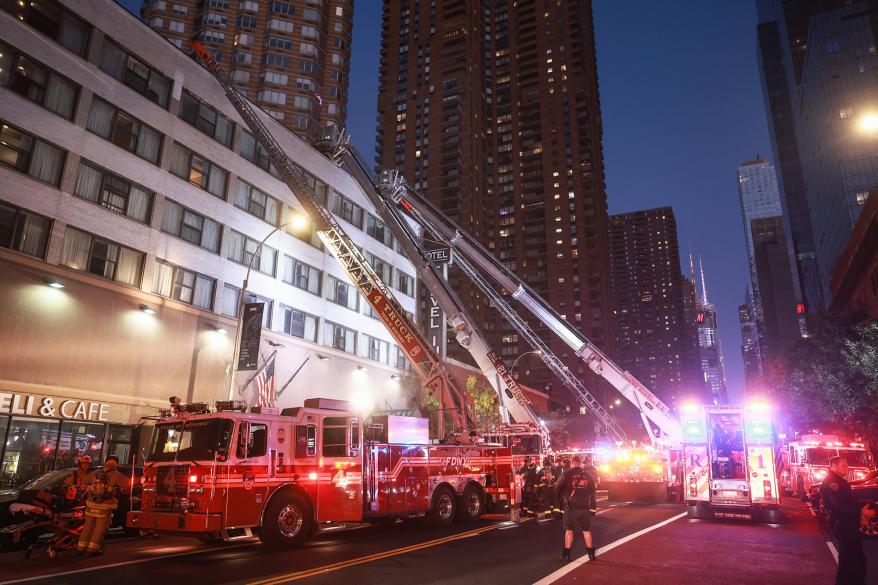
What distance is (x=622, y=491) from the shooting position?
80.3ft

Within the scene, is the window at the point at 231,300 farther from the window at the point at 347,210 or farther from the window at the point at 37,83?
the window at the point at 37,83

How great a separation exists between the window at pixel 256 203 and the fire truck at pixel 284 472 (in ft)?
70.1

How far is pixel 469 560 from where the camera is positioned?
10.8 metres

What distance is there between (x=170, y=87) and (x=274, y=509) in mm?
24851

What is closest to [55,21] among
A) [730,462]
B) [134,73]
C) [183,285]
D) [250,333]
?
[134,73]

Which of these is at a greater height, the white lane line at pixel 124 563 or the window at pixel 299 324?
the window at pixel 299 324

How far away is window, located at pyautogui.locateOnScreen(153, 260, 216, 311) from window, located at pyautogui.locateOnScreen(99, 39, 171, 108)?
8.21m

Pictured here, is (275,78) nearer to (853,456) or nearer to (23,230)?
(23,230)

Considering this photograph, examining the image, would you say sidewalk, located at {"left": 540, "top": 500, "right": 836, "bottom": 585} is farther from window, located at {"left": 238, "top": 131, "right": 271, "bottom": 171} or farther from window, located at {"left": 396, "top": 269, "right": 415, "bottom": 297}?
window, located at {"left": 396, "top": 269, "right": 415, "bottom": 297}

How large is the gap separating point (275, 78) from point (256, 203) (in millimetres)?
45297

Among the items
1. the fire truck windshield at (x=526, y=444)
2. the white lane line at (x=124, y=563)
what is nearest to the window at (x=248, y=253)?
the fire truck windshield at (x=526, y=444)

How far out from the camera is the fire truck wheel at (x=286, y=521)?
12.4 metres

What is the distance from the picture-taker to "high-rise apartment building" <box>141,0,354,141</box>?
7362cm

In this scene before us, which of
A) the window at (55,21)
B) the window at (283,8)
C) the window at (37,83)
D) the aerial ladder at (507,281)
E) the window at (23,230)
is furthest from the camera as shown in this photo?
the window at (283,8)
